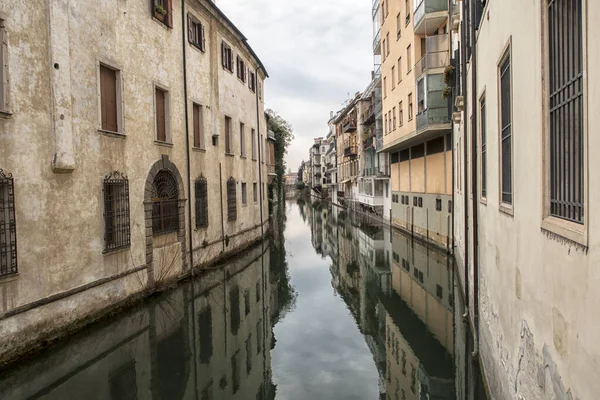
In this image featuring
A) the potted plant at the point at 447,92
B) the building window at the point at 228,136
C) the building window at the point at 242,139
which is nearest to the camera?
the potted plant at the point at 447,92

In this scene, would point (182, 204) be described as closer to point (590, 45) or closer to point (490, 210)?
point (490, 210)

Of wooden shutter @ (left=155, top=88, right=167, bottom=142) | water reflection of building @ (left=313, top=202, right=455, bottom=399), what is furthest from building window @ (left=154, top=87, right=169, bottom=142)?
water reflection of building @ (left=313, top=202, right=455, bottom=399)

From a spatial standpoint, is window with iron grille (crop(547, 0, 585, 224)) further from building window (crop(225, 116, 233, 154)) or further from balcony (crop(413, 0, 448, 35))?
building window (crop(225, 116, 233, 154))

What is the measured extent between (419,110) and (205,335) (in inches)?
549

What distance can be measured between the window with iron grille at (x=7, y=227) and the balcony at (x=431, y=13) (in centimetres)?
1621

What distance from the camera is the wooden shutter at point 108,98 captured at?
10.4m

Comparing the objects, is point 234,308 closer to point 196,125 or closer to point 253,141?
point 196,125

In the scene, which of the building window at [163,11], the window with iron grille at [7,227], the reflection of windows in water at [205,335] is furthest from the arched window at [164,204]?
the window with iron grille at [7,227]

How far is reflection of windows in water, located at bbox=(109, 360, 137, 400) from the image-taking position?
6.61 metres

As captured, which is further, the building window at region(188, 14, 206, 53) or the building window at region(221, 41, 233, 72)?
the building window at region(221, 41, 233, 72)

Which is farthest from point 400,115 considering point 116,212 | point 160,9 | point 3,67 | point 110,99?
point 3,67

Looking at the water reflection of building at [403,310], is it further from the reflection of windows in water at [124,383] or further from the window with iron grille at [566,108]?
the window with iron grille at [566,108]

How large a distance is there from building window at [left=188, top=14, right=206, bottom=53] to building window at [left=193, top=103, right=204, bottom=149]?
2.14m

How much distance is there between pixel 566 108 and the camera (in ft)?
10.4
